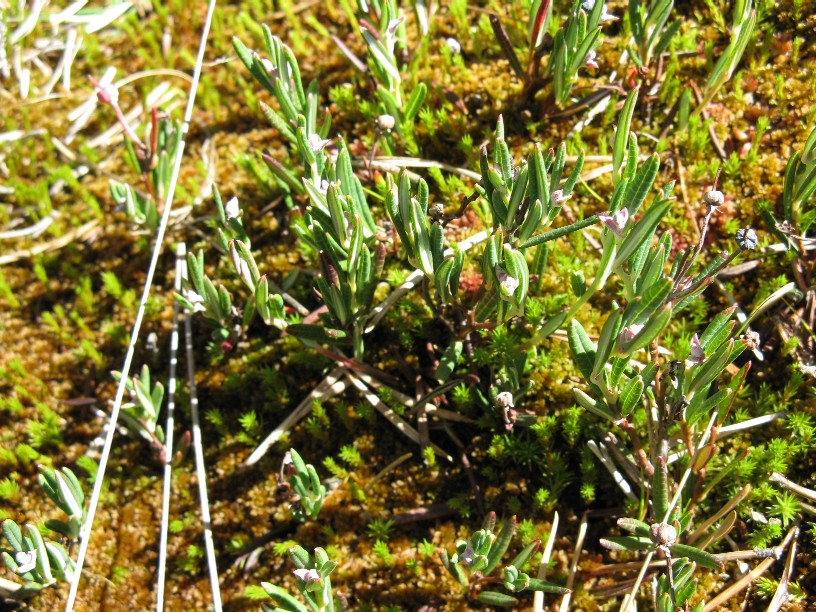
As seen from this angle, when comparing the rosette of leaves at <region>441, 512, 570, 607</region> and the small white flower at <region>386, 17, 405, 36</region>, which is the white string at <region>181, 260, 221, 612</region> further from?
the small white flower at <region>386, 17, 405, 36</region>

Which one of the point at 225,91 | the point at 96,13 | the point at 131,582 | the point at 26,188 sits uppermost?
the point at 96,13

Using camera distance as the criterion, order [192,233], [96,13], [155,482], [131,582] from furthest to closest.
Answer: [96,13], [192,233], [155,482], [131,582]

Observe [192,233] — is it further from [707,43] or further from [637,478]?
[707,43]

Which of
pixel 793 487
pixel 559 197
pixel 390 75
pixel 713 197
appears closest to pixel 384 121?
pixel 390 75

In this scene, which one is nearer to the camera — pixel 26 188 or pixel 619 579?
pixel 619 579

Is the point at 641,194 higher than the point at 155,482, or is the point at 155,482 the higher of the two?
the point at 641,194

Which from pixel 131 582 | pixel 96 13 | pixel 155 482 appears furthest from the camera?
pixel 96 13

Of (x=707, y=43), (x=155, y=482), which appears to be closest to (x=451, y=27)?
(x=707, y=43)

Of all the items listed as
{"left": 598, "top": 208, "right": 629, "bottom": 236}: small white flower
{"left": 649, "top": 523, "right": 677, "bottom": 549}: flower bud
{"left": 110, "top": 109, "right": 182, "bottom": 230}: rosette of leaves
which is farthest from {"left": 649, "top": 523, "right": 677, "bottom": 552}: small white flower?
{"left": 110, "top": 109, "right": 182, "bottom": 230}: rosette of leaves
